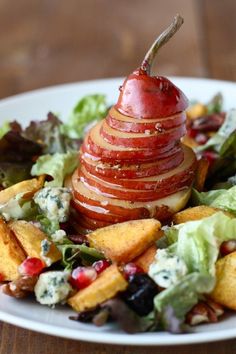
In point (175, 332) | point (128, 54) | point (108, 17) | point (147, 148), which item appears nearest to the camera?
point (175, 332)

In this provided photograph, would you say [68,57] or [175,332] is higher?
[175,332]

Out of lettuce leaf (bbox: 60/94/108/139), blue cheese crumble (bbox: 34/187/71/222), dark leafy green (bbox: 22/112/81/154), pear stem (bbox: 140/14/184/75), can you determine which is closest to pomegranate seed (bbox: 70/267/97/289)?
blue cheese crumble (bbox: 34/187/71/222)

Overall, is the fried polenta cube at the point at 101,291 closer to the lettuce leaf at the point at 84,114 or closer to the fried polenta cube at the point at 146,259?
the fried polenta cube at the point at 146,259

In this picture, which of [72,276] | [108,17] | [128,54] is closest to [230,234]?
[72,276]

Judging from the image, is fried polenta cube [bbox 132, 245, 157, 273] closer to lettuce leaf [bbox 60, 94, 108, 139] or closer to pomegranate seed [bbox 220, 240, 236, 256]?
pomegranate seed [bbox 220, 240, 236, 256]

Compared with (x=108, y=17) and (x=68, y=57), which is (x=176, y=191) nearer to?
(x=68, y=57)
